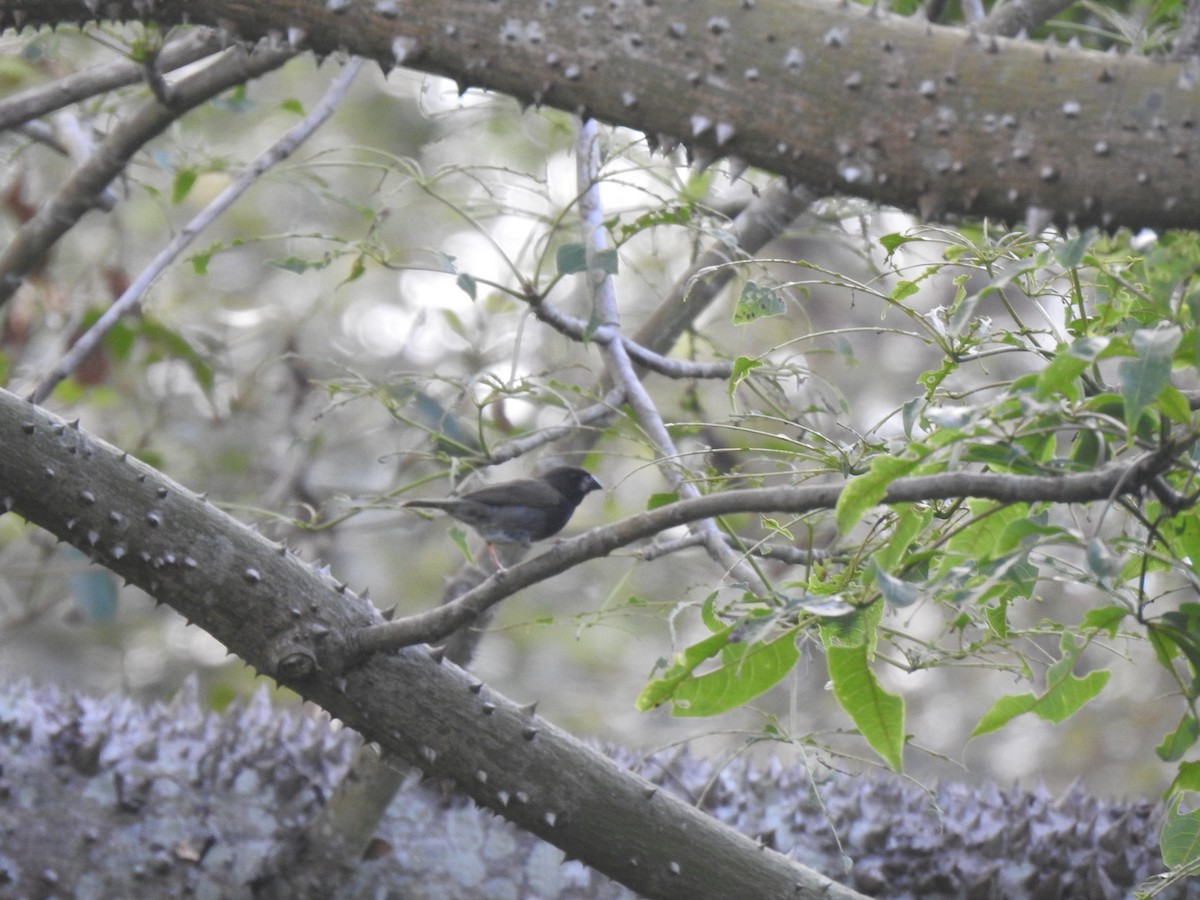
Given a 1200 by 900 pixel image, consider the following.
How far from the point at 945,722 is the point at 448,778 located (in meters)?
7.68

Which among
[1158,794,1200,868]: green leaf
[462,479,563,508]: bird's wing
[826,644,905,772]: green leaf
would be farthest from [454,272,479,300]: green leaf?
[462,479,563,508]: bird's wing

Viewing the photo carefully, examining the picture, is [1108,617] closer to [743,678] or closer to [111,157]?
[743,678]

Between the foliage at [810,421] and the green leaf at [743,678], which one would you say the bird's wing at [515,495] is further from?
the green leaf at [743,678]

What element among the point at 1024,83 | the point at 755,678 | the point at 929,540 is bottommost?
the point at 755,678

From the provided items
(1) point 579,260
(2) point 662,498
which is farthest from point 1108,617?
(2) point 662,498

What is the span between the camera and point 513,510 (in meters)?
4.09

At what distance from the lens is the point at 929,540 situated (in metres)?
2.06

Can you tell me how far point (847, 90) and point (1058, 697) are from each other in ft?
3.30

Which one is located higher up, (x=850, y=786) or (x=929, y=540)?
(x=929, y=540)

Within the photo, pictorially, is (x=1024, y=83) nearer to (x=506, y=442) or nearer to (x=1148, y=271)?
(x=1148, y=271)

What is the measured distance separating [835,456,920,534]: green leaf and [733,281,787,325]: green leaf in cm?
58

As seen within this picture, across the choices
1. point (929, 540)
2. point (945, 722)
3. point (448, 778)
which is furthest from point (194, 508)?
point (945, 722)

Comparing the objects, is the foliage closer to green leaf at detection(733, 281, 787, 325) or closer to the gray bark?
green leaf at detection(733, 281, 787, 325)

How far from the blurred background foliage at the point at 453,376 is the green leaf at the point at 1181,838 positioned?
0.36 metres
